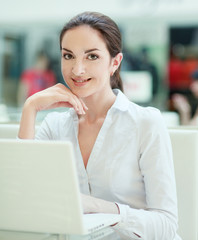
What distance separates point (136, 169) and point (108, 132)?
0.61 feet

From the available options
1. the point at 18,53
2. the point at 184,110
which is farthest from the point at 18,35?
the point at 184,110

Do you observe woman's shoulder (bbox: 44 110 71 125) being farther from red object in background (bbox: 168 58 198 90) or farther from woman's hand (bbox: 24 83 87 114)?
red object in background (bbox: 168 58 198 90)

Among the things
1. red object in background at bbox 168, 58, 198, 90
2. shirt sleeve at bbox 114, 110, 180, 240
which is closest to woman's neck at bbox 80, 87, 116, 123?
shirt sleeve at bbox 114, 110, 180, 240

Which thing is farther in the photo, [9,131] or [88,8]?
[88,8]

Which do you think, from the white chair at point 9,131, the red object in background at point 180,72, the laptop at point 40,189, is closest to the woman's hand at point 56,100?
the white chair at point 9,131

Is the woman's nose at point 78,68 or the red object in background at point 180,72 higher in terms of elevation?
the woman's nose at point 78,68

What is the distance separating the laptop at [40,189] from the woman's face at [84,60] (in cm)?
63

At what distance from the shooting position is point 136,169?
1831mm

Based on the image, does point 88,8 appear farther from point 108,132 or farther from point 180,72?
point 108,132

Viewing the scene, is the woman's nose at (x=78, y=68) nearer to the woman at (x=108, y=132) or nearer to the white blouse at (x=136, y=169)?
the woman at (x=108, y=132)

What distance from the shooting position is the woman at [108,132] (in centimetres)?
174

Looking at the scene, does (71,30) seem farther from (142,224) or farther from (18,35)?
(18,35)

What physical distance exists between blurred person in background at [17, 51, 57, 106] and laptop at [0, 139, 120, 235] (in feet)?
23.4

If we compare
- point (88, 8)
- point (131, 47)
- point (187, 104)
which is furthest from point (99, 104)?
point (88, 8)
